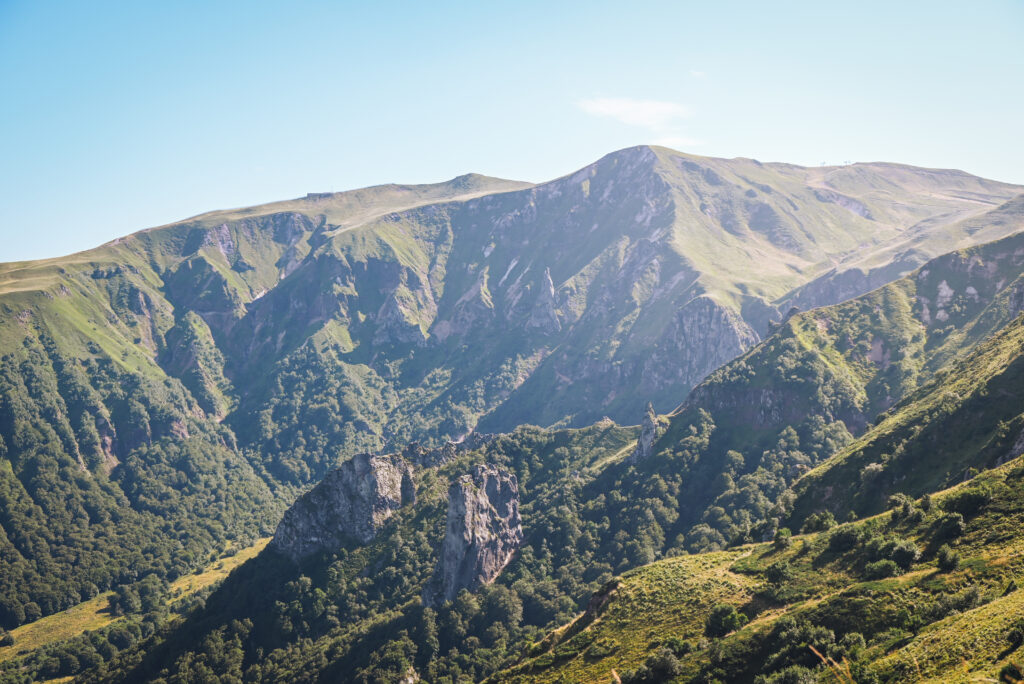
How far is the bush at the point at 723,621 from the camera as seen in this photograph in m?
77.8

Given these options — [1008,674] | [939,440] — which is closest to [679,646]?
[1008,674]

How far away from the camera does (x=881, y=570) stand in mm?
72562

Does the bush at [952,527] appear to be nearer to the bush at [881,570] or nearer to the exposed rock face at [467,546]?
the bush at [881,570]

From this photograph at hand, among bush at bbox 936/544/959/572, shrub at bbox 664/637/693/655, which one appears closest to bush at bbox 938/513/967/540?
bush at bbox 936/544/959/572

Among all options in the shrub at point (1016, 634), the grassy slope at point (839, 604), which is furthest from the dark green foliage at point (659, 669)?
the shrub at point (1016, 634)

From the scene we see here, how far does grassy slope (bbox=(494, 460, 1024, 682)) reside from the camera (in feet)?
157

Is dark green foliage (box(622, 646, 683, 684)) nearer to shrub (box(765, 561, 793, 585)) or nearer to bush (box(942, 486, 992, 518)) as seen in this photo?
shrub (box(765, 561, 793, 585))

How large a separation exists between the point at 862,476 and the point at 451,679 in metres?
102

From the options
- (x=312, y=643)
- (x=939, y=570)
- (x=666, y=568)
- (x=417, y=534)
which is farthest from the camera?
(x=417, y=534)

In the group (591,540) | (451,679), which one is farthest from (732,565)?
(591,540)

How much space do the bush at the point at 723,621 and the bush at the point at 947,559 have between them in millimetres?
23739

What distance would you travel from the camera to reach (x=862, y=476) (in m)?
125

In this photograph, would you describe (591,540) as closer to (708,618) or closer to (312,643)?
(312,643)

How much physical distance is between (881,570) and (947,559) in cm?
835
